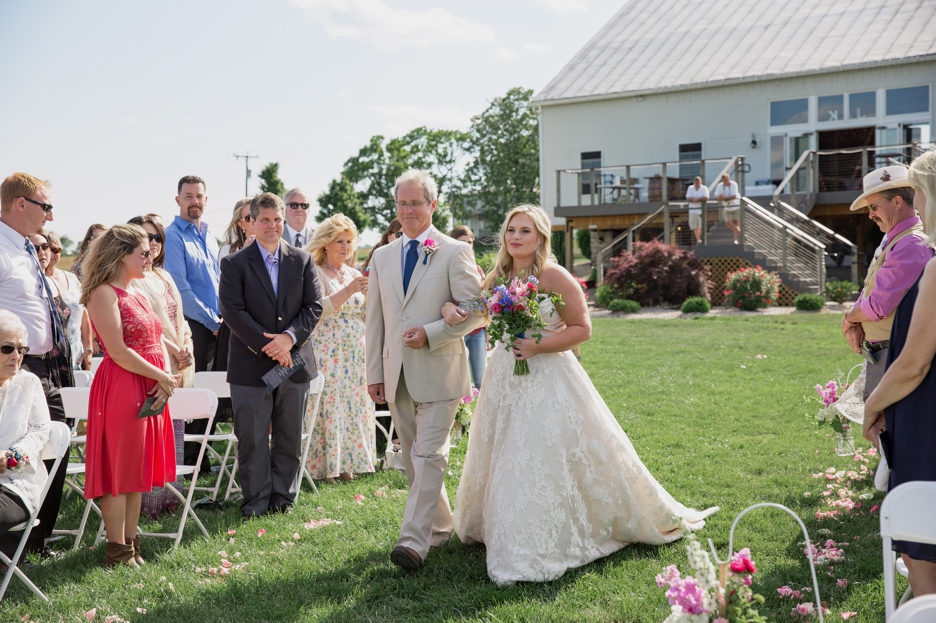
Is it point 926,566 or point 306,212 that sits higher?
point 306,212

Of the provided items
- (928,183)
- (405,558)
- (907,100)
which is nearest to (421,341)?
(405,558)

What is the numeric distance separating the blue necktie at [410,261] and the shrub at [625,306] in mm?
15203

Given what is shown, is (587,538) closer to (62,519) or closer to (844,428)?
(844,428)

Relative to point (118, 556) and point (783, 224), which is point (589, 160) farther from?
point (118, 556)

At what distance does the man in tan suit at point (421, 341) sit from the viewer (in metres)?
4.88

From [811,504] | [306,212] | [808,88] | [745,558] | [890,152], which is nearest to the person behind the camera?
[745,558]

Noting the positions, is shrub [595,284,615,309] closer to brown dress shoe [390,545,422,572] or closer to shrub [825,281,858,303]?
shrub [825,281,858,303]

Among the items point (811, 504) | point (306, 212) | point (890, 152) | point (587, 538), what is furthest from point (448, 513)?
point (890, 152)

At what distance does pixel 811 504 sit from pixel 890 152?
835 inches

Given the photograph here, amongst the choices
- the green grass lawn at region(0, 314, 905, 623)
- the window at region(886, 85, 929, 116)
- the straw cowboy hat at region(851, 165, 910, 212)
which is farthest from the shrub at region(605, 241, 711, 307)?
the straw cowboy hat at region(851, 165, 910, 212)

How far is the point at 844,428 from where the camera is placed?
603cm

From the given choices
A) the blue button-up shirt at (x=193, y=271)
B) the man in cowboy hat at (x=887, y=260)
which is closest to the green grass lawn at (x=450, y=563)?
the man in cowboy hat at (x=887, y=260)

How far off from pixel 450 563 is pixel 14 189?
A: 375 cm

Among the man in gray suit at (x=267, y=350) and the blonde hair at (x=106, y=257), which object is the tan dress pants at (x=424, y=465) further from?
the blonde hair at (x=106, y=257)
